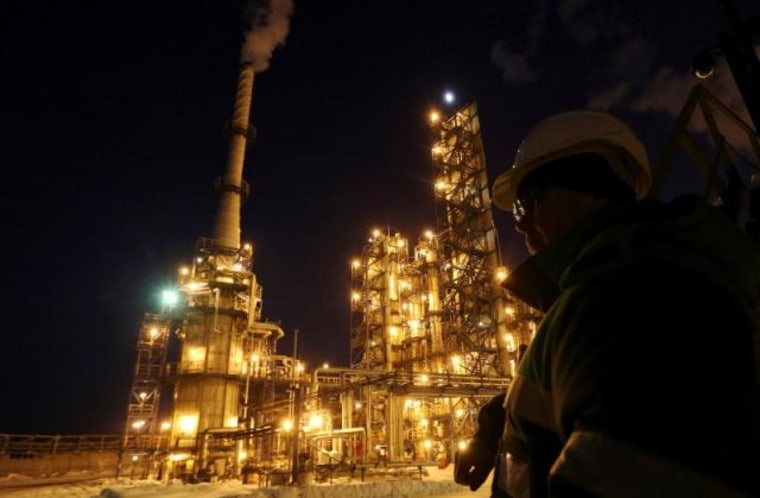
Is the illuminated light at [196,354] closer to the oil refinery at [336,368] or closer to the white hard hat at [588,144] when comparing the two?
the oil refinery at [336,368]

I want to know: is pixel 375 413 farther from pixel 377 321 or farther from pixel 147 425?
pixel 147 425

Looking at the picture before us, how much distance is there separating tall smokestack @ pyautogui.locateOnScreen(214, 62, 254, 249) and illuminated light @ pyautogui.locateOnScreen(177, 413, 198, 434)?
464 inches

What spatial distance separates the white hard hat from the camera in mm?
1465

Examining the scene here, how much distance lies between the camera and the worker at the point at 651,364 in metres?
0.61

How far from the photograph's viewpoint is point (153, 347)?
3503 centimetres

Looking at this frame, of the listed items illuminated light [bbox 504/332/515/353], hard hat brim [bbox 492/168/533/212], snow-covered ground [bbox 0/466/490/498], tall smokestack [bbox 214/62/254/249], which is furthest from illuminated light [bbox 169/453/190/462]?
hard hat brim [bbox 492/168/533/212]

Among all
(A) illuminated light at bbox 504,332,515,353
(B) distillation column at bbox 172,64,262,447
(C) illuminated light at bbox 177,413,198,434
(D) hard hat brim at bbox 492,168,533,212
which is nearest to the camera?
(D) hard hat brim at bbox 492,168,533,212

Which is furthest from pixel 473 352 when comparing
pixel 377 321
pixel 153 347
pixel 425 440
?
pixel 153 347

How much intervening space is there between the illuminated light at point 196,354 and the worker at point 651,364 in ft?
96.2

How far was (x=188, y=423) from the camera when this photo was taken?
85.6 feet

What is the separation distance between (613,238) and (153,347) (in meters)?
39.7

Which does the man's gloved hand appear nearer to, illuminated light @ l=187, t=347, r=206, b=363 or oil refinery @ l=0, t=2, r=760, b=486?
oil refinery @ l=0, t=2, r=760, b=486

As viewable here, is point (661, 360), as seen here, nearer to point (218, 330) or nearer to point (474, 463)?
point (474, 463)

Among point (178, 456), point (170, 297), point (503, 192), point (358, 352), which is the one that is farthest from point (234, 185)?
point (503, 192)
